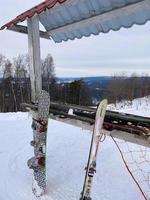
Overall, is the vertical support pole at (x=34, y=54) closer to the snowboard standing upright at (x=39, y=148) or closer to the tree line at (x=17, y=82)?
the snowboard standing upright at (x=39, y=148)

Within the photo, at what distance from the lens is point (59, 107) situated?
5.69 meters

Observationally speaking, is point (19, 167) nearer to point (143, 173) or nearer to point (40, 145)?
point (40, 145)

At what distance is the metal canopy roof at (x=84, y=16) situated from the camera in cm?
459

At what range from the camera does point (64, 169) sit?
683 cm

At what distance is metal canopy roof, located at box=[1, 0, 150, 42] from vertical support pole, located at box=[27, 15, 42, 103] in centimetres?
24

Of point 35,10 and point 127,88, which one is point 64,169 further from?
point 127,88

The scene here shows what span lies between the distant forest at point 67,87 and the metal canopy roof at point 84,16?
156 centimetres

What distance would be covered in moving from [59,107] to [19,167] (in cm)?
204

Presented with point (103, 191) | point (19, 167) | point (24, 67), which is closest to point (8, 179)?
point (19, 167)

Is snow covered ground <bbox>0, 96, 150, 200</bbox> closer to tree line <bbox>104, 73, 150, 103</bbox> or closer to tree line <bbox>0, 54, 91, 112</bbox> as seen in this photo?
tree line <bbox>104, 73, 150, 103</bbox>

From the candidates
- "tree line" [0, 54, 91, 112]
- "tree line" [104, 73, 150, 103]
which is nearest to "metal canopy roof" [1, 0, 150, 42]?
"tree line" [104, 73, 150, 103]

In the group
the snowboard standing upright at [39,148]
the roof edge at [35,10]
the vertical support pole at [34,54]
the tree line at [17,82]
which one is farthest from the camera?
the tree line at [17,82]

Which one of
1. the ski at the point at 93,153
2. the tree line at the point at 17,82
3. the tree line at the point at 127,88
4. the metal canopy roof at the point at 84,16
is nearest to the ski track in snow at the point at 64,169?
the ski at the point at 93,153

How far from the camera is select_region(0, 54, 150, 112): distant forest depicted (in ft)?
71.4
